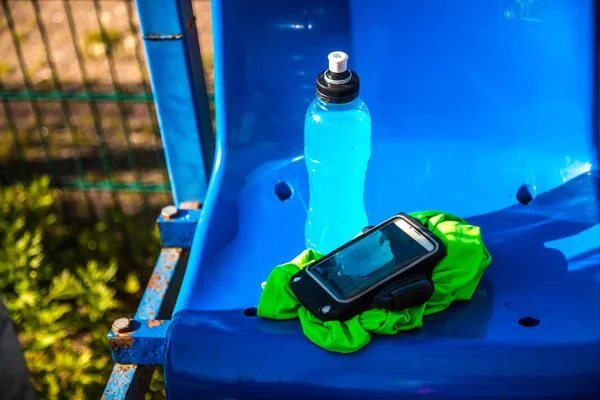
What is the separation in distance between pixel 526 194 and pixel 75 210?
1.84m

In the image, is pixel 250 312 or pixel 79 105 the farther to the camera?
pixel 79 105

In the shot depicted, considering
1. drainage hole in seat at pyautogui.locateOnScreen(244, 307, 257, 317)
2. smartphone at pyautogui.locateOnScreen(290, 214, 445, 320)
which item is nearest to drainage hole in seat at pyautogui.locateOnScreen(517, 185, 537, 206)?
smartphone at pyautogui.locateOnScreen(290, 214, 445, 320)

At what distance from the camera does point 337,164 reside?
1828 millimetres

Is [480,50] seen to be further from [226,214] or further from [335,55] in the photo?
[226,214]

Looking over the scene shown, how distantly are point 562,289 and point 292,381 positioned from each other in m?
0.54

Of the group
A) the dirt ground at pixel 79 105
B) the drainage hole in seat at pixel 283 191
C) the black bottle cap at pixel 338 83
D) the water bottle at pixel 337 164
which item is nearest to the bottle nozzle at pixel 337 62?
the black bottle cap at pixel 338 83

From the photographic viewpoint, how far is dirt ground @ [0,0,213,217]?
3080 mm

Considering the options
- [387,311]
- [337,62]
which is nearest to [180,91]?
[337,62]

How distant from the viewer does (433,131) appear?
5.97ft

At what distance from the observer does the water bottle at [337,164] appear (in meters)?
1.76

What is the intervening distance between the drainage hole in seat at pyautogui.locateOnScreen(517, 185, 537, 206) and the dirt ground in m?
1.47

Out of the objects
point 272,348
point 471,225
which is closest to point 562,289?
point 471,225

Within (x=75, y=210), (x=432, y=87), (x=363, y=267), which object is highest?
(x=432, y=87)

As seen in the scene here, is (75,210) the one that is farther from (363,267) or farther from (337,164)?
(363,267)
